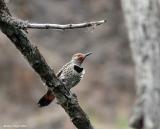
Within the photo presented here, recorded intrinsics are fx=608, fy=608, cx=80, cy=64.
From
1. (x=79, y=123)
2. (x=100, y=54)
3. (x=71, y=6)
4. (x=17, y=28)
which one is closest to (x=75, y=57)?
(x=79, y=123)

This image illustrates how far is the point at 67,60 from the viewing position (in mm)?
11984

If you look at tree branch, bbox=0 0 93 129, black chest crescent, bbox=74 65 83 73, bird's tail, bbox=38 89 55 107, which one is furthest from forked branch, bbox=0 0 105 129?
black chest crescent, bbox=74 65 83 73

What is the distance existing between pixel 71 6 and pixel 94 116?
3399mm

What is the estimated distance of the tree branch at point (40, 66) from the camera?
2.44 m

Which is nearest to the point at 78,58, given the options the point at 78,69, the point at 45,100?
the point at 78,69

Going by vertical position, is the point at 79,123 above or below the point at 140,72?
below

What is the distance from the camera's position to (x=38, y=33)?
42.1ft

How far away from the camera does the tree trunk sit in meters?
5.57

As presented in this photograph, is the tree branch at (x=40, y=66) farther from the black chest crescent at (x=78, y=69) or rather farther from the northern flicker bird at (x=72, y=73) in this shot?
the black chest crescent at (x=78, y=69)

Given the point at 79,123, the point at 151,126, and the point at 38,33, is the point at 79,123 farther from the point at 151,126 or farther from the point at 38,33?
the point at 38,33

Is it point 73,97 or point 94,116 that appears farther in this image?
point 94,116

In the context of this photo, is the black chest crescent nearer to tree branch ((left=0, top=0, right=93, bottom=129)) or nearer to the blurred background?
tree branch ((left=0, top=0, right=93, bottom=129))

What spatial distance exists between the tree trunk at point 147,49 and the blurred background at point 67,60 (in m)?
4.56

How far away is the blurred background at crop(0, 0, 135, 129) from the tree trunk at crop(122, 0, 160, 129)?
456 centimetres
